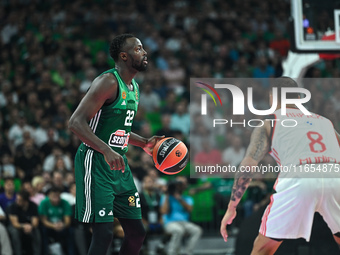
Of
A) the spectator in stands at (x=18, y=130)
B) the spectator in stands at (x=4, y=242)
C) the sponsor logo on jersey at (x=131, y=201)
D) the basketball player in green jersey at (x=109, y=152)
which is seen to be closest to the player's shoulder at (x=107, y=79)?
the basketball player in green jersey at (x=109, y=152)

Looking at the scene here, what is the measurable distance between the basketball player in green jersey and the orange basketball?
41 cm

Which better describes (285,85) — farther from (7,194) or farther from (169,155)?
(7,194)

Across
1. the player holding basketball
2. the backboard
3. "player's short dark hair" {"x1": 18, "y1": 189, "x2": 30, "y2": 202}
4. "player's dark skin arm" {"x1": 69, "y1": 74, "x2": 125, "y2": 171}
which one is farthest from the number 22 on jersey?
"player's short dark hair" {"x1": 18, "y1": 189, "x2": 30, "y2": 202}

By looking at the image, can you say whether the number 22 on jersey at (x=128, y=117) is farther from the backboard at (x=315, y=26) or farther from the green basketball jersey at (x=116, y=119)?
the backboard at (x=315, y=26)

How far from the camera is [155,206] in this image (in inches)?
381

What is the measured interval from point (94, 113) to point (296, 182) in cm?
191

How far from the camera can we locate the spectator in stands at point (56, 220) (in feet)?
29.6

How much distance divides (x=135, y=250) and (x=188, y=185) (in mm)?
5599

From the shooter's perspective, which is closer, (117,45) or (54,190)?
(117,45)

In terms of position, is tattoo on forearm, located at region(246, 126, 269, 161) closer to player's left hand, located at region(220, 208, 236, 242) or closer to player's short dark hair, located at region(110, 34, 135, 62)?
player's left hand, located at region(220, 208, 236, 242)

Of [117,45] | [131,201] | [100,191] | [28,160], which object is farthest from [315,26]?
[28,160]

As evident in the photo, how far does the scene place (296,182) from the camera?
4.83 m

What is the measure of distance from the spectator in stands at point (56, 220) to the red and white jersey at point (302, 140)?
195 inches

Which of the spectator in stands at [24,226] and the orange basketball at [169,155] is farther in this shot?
the spectator in stands at [24,226]
